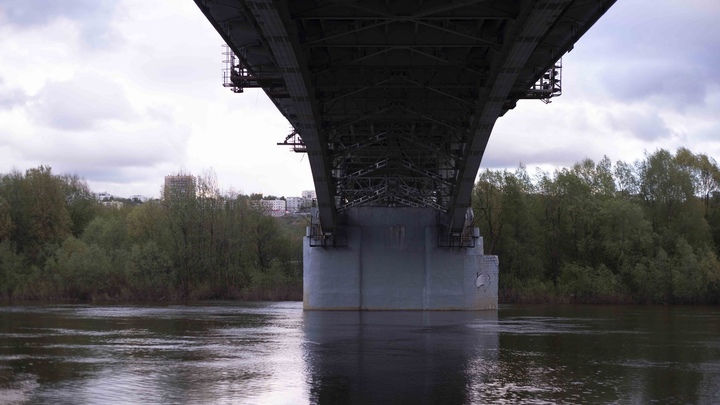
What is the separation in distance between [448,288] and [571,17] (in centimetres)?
2763

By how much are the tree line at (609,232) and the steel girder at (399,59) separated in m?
31.6

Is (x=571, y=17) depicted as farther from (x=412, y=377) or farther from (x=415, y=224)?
(x=415, y=224)

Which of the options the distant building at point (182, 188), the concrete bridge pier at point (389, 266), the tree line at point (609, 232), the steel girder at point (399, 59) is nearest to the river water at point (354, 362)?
the steel girder at point (399, 59)

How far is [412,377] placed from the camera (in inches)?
698

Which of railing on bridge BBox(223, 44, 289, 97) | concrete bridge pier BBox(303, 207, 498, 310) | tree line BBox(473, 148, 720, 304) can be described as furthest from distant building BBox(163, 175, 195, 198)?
railing on bridge BBox(223, 44, 289, 97)

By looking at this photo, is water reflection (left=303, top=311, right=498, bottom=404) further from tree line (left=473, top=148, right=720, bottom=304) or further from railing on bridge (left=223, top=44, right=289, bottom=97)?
tree line (left=473, top=148, right=720, bottom=304)

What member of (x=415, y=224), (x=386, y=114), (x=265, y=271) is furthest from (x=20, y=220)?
(x=386, y=114)

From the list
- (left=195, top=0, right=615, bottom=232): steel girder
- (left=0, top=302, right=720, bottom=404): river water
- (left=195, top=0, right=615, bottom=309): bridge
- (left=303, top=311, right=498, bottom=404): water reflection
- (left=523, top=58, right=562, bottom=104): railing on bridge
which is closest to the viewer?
(left=0, top=302, right=720, bottom=404): river water

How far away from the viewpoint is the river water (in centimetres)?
1513

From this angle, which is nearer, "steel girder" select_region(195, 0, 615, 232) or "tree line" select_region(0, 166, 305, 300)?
"steel girder" select_region(195, 0, 615, 232)

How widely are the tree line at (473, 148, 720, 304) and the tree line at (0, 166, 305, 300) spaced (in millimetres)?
17811

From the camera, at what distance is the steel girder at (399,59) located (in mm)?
19438

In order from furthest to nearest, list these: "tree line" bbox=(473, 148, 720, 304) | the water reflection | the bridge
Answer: "tree line" bbox=(473, 148, 720, 304)
the bridge
the water reflection

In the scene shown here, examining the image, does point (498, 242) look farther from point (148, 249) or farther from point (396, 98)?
point (396, 98)
